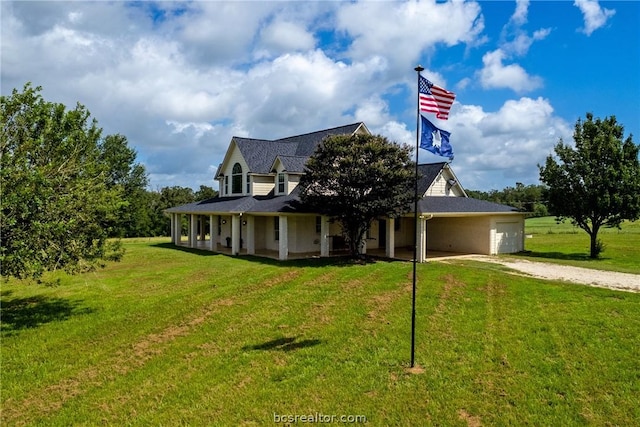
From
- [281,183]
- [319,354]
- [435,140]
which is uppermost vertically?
[281,183]

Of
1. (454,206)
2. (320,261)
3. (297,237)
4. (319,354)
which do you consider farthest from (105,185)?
(454,206)

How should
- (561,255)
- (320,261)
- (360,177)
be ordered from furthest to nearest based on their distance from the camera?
(561,255)
(320,261)
(360,177)

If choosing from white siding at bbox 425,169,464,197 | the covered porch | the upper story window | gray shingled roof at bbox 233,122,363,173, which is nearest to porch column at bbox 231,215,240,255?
the covered porch

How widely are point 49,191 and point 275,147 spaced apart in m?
22.1

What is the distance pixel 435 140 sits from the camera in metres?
8.84

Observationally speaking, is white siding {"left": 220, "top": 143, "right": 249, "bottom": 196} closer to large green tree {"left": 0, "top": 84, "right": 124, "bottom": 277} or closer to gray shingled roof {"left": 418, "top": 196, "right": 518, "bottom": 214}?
gray shingled roof {"left": 418, "top": 196, "right": 518, "bottom": 214}

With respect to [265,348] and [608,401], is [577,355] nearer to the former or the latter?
[608,401]

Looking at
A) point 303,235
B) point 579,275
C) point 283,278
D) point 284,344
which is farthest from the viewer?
point 303,235

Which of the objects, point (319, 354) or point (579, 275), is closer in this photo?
point (319, 354)

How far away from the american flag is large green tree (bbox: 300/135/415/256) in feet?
34.8

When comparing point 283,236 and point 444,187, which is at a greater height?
point 444,187

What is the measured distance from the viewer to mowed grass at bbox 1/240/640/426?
7.20 meters

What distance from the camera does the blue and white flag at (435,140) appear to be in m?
8.75

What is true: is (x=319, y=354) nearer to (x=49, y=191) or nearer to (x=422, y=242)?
(x=49, y=191)
